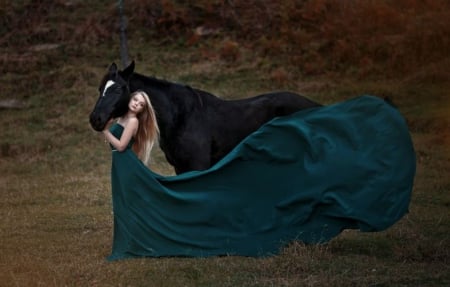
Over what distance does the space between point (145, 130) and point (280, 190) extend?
155 cm

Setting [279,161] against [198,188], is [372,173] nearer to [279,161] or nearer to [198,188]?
[279,161]

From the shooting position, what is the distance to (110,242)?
9195mm

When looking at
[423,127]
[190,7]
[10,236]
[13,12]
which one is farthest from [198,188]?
[13,12]

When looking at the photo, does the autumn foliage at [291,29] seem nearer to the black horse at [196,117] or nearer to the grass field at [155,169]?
the grass field at [155,169]

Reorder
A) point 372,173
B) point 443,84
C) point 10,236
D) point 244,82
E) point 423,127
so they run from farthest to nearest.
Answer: point 244,82 < point 443,84 < point 423,127 < point 10,236 < point 372,173

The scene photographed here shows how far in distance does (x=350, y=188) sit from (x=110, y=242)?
320 centimetres

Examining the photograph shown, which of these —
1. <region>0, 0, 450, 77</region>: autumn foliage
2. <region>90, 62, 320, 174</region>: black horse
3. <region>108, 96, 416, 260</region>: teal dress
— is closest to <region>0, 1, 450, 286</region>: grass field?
<region>108, 96, 416, 260</region>: teal dress

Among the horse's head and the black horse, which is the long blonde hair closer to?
the horse's head

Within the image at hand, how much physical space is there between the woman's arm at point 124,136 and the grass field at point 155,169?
3.92 feet

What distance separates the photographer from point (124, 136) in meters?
7.86

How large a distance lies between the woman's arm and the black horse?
651 millimetres

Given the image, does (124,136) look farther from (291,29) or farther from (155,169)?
(291,29)

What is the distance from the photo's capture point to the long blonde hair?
8.00 metres

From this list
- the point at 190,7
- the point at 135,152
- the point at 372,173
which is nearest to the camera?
the point at 372,173
